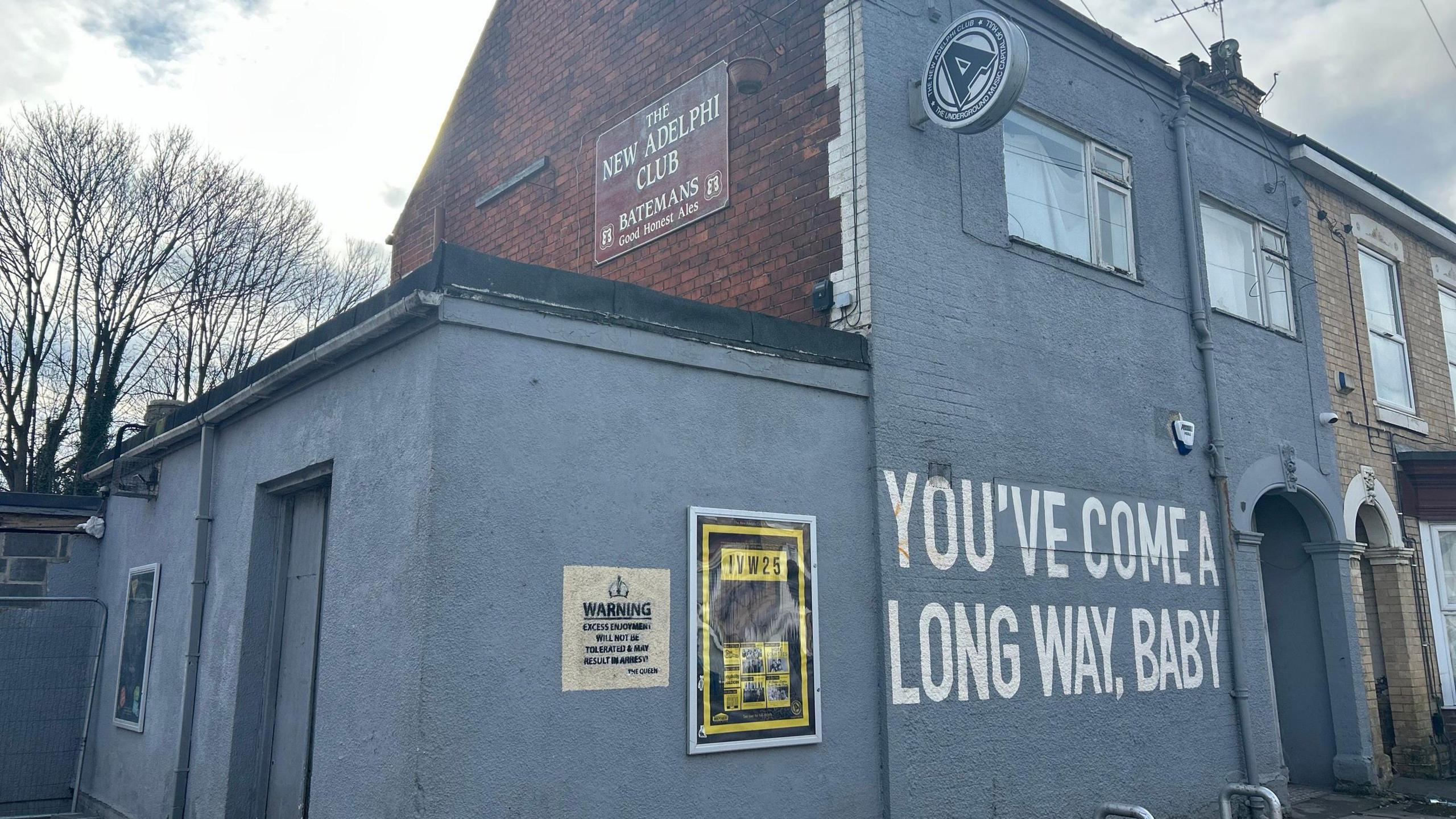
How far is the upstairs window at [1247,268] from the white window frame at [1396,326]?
1.77 metres

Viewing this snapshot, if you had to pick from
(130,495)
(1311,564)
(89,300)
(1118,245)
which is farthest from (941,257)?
(89,300)

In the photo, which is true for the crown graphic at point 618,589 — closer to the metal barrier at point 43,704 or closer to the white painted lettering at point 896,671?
the white painted lettering at point 896,671

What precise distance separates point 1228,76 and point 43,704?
13.5 metres

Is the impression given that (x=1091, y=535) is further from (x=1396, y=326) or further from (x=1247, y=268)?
(x=1396, y=326)

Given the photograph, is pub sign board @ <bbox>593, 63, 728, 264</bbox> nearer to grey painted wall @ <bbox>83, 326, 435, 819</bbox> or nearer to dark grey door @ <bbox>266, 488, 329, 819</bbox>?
grey painted wall @ <bbox>83, 326, 435, 819</bbox>

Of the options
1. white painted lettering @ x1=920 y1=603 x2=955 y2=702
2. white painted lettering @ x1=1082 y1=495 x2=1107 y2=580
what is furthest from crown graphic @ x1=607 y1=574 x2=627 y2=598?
white painted lettering @ x1=1082 y1=495 x2=1107 y2=580

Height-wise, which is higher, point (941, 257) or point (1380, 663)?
point (941, 257)

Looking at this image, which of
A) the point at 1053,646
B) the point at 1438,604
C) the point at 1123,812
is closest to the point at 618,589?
the point at 1123,812

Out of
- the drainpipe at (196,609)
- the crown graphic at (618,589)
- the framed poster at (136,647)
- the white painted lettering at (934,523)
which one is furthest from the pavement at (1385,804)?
the framed poster at (136,647)

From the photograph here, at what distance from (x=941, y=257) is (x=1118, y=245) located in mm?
2672

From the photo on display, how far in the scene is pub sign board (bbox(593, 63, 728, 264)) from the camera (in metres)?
9.07

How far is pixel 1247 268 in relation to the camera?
1137 centimetres

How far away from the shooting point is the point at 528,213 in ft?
37.2

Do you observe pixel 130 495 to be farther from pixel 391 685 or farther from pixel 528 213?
pixel 391 685
